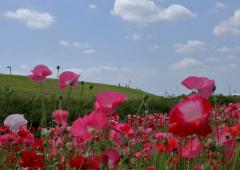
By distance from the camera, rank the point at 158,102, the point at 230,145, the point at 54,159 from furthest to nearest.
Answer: the point at 158,102 < the point at 54,159 < the point at 230,145

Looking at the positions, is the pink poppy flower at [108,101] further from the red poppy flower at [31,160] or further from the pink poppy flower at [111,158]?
the red poppy flower at [31,160]

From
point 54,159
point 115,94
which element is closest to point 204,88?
point 115,94

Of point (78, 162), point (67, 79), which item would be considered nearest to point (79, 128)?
point (78, 162)

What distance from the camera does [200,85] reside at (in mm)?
1717

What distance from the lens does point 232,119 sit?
17.7ft

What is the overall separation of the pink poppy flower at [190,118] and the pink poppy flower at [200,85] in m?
0.38

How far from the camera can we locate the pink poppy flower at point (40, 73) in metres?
2.48

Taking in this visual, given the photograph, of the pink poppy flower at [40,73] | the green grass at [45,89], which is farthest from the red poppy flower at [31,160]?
the green grass at [45,89]

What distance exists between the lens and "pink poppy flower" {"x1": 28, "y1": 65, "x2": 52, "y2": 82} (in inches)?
97.6

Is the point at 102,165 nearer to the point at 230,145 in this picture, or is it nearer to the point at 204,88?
the point at 204,88

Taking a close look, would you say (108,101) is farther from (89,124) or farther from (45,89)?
(45,89)

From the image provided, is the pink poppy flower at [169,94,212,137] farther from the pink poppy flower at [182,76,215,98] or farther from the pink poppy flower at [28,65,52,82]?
the pink poppy flower at [28,65,52,82]

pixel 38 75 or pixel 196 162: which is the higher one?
pixel 38 75

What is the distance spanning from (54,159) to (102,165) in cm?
112
